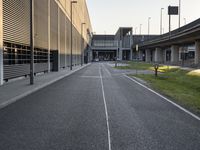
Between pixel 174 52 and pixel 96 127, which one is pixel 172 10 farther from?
pixel 96 127

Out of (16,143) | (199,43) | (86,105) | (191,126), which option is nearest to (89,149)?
(16,143)

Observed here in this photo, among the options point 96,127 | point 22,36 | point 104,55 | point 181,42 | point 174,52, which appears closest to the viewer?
point 96,127

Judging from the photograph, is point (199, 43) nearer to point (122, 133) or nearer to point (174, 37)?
point (174, 37)

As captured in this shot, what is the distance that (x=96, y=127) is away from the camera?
8.35 meters

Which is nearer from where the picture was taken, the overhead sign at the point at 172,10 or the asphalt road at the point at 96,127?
the asphalt road at the point at 96,127

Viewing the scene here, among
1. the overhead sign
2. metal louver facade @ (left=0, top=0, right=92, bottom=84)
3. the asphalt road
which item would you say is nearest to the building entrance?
the overhead sign

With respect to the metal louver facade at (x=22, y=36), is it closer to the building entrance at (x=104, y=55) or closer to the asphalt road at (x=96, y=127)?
the asphalt road at (x=96, y=127)

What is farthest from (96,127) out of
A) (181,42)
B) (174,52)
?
(174,52)

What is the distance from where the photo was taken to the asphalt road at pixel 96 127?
21.9ft

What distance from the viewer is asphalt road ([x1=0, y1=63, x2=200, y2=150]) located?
6.68 metres

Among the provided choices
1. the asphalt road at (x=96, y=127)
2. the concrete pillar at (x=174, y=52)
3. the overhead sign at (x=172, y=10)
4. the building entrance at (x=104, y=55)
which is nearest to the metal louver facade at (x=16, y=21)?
the asphalt road at (x=96, y=127)

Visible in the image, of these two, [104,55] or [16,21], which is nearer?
[16,21]

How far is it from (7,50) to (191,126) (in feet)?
51.2

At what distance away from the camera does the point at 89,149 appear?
6309 millimetres
